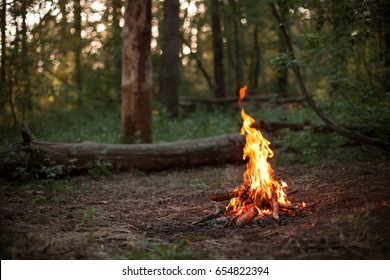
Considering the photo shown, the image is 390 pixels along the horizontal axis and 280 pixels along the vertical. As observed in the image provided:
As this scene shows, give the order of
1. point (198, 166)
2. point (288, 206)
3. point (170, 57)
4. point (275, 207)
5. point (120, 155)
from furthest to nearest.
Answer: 1. point (170, 57)
2. point (198, 166)
3. point (120, 155)
4. point (288, 206)
5. point (275, 207)

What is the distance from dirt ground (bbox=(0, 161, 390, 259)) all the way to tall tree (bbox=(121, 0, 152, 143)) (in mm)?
2011

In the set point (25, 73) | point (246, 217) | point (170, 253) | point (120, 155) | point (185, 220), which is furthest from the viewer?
point (25, 73)

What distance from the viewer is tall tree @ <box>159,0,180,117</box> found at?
45.9ft

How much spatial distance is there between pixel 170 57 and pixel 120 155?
7.37 metres

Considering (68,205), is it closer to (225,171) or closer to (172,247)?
(172,247)

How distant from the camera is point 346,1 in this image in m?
6.28

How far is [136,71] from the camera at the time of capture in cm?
911

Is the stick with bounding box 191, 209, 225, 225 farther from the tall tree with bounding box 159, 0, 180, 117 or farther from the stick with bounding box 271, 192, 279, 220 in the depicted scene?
the tall tree with bounding box 159, 0, 180, 117

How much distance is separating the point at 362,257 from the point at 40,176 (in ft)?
18.4

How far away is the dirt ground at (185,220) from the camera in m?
3.78

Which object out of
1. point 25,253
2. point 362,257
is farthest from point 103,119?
point 362,257

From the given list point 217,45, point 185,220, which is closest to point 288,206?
point 185,220

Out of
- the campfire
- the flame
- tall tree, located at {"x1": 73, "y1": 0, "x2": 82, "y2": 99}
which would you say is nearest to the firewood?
the campfire

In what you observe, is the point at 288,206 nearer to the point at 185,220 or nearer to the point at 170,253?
the point at 185,220
